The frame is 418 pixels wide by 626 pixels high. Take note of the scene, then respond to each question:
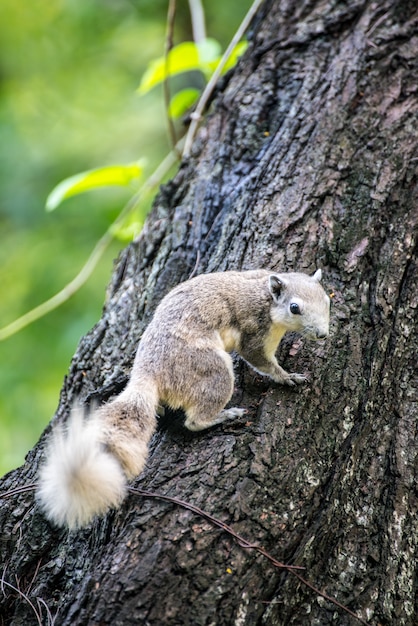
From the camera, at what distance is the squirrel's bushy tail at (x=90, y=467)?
8.25ft

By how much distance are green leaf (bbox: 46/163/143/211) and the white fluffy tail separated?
224 centimetres

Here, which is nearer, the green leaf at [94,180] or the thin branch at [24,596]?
the thin branch at [24,596]

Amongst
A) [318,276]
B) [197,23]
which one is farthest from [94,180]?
[197,23]

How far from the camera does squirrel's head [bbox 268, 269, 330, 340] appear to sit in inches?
133

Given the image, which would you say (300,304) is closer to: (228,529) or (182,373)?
(182,373)

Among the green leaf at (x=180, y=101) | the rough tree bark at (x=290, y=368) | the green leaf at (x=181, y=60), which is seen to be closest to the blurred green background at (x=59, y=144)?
the green leaf at (x=180, y=101)

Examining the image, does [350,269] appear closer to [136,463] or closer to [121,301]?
[121,301]

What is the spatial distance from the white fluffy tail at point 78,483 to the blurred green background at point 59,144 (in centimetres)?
325

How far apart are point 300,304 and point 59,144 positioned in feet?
13.9

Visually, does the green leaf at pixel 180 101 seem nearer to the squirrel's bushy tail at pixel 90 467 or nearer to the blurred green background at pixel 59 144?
the blurred green background at pixel 59 144

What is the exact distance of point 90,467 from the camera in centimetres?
254

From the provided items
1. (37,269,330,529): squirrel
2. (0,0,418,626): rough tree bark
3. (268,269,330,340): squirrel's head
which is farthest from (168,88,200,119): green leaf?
(268,269,330,340): squirrel's head

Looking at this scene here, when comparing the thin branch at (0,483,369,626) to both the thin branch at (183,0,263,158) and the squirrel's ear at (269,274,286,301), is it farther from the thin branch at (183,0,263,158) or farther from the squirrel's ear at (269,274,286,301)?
the thin branch at (183,0,263,158)

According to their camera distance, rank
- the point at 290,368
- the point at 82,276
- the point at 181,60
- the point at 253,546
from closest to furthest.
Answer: the point at 253,546
the point at 290,368
the point at 181,60
the point at 82,276
